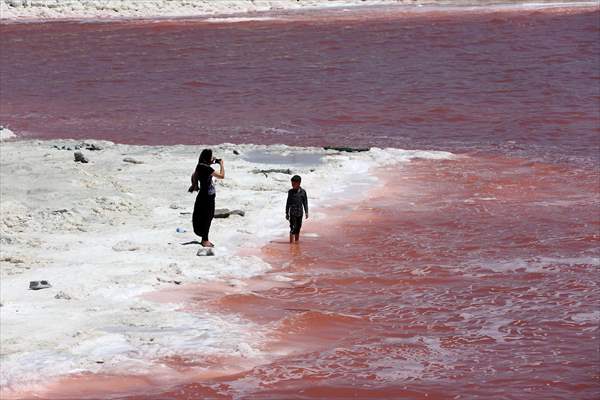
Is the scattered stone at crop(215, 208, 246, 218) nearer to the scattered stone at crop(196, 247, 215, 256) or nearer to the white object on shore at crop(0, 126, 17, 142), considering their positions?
the scattered stone at crop(196, 247, 215, 256)

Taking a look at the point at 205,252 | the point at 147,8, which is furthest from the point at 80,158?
the point at 147,8

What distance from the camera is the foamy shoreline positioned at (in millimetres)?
56375

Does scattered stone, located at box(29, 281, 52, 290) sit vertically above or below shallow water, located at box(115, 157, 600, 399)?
above

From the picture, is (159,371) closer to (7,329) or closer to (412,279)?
(7,329)

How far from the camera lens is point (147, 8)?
58312 millimetres

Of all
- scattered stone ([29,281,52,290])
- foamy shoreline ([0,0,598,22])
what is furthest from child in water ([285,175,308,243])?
foamy shoreline ([0,0,598,22])

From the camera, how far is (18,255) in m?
12.3

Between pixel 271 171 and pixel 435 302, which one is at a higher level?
pixel 271 171

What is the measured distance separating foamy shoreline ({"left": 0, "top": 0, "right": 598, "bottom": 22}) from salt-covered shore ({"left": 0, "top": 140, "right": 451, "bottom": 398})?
3699 centimetres

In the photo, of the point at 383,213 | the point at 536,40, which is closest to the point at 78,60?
the point at 536,40

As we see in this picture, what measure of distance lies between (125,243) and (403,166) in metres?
7.27

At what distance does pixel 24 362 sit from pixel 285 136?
1490 cm

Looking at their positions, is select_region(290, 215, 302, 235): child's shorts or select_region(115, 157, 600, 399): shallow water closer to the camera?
select_region(115, 157, 600, 399): shallow water

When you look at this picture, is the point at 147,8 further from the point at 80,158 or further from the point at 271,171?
the point at 271,171
